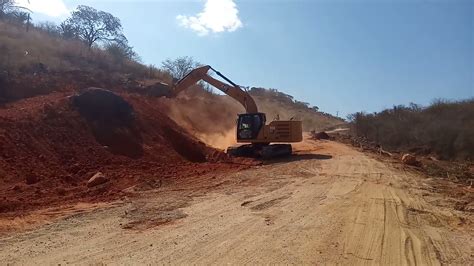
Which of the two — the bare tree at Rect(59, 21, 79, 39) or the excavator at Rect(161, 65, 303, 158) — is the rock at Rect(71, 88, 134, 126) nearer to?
the excavator at Rect(161, 65, 303, 158)

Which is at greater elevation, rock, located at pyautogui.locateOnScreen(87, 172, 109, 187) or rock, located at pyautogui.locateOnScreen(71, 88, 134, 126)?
rock, located at pyautogui.locateOnScreen(71, 88, 134, 126)

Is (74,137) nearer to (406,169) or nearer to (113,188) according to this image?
(113,188)

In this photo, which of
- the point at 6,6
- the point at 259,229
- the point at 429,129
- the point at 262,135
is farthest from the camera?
the point at 6,6

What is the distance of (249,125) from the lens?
72.9 feet

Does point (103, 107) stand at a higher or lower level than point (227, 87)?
lower

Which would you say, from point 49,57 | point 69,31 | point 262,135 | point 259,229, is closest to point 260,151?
point 262,135

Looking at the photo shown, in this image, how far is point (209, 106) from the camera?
33438 millimetres

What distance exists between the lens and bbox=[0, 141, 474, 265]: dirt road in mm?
7176

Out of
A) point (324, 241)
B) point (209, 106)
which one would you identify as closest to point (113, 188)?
point (324, 241)

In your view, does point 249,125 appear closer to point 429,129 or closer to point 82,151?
point 82,151

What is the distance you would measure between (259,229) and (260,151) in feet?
41.3

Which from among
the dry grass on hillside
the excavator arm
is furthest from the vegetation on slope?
the dry grass on hillside

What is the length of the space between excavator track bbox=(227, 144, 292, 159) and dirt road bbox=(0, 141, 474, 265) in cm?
693

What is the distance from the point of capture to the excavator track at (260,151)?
69.1ft
